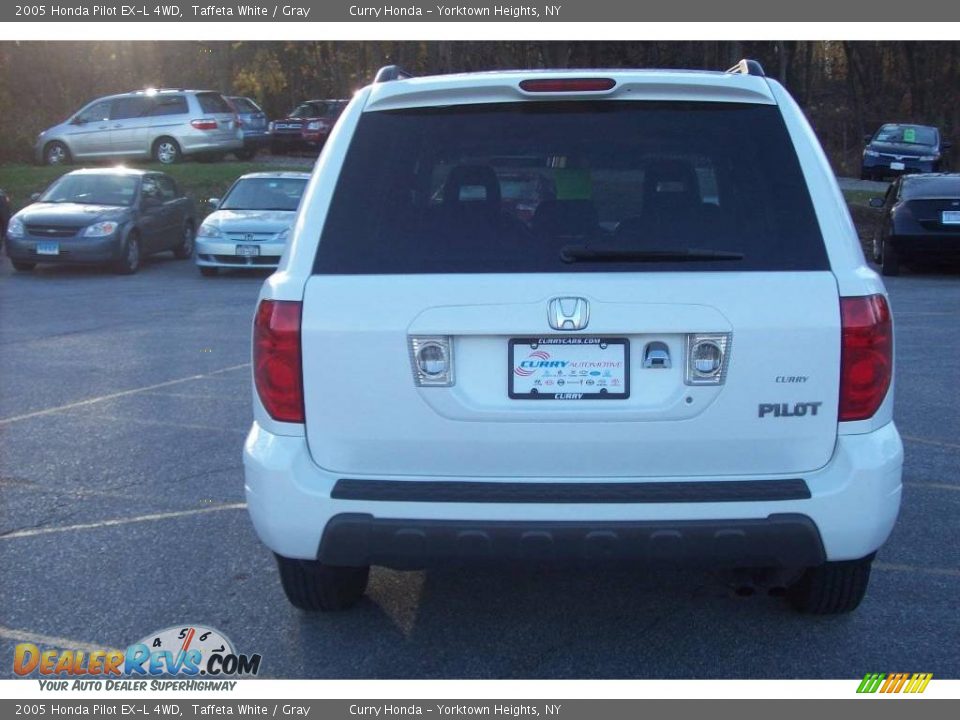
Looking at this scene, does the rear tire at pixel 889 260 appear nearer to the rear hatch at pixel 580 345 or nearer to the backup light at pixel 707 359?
the rear hatch at pixel 580 345

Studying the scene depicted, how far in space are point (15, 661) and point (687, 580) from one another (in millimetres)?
2526

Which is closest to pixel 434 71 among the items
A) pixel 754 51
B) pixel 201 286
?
pixel 754 51

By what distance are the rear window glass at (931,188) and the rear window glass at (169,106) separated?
17930 mm

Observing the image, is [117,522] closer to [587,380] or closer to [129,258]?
[587,380]

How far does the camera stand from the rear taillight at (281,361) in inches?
148

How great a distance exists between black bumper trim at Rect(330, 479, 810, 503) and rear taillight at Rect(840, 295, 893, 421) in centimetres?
30

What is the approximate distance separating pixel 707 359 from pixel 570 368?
41 centimetres

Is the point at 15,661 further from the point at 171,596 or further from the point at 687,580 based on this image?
the point at 687,580

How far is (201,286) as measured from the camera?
16797 mm

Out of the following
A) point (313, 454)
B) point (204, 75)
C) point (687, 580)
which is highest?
point (313, 454)

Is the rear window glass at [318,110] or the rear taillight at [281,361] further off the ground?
the rear taillight at [281,361]

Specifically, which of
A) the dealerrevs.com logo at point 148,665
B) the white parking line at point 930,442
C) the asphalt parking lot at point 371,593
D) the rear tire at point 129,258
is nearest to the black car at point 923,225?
the asphalt parking lot at point 371,593

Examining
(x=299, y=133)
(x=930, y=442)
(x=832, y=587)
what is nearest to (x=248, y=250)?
(x=930, y=442)

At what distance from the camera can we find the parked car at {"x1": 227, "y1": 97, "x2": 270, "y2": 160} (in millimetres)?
31812
